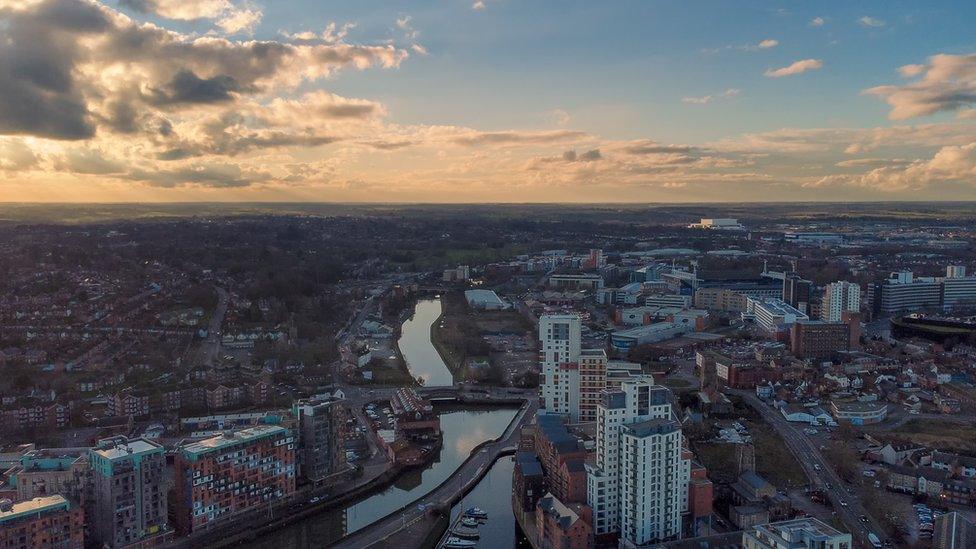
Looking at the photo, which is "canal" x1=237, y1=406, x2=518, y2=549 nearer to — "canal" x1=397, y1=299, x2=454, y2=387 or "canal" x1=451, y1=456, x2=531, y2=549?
"canal" x1=451, y1=456, x2=531, y2=549

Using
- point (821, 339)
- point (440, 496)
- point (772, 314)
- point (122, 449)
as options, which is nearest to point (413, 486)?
point (440, 496)

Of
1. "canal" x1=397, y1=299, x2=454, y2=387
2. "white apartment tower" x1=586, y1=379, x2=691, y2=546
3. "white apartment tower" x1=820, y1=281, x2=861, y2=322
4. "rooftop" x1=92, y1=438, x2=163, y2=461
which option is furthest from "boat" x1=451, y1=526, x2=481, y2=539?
"white apartment tower" x1=820, y1=281, x2=861, y2=322

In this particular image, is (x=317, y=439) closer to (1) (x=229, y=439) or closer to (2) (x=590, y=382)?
(1) (x=229, y=439)

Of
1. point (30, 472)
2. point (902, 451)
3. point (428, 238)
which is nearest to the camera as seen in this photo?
point (30, 472)

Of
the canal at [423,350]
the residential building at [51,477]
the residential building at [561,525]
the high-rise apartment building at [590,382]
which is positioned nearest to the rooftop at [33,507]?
the residential building at [51,477]

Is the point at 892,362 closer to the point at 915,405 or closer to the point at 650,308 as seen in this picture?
the point at 915,405

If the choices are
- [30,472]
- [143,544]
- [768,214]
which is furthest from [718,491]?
[768,214]
